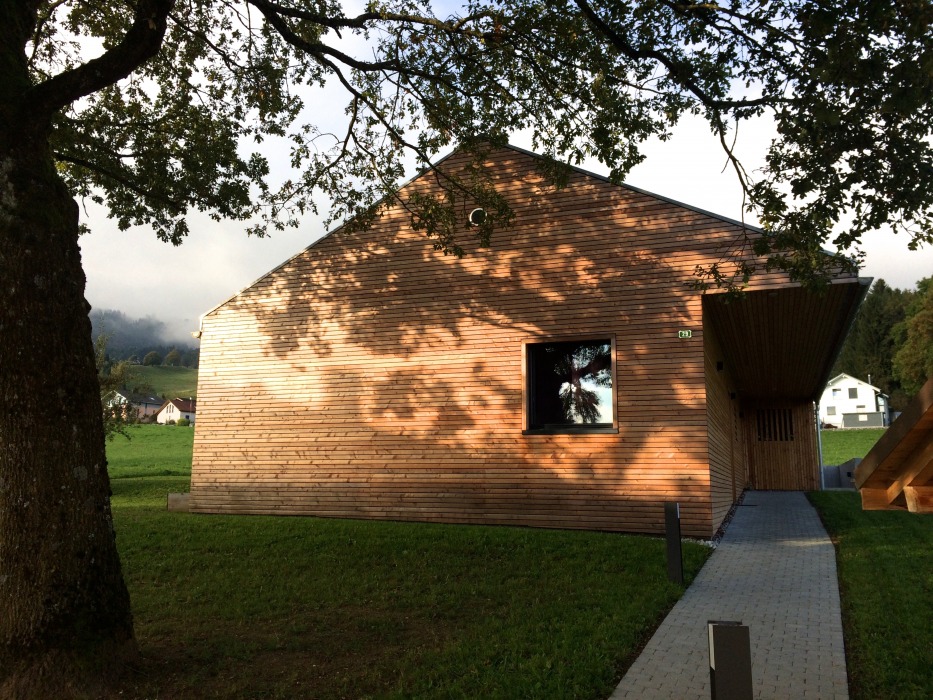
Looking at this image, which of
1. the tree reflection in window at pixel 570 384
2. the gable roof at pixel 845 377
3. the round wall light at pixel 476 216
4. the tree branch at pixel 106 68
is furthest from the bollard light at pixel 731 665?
the gable roof at pixel 845 377

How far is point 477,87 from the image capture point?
8883mm

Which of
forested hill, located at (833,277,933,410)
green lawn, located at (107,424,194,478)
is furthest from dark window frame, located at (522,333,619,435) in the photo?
forested hill, located at (833,277,933,410)

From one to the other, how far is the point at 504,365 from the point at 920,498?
8.75 m

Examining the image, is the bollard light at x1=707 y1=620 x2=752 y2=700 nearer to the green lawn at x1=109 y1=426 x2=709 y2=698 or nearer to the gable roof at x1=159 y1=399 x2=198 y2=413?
the green lawn at x1=109 y1=426 x2=709 y2=698

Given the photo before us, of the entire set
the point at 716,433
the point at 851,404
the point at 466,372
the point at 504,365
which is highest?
the point at 851,404

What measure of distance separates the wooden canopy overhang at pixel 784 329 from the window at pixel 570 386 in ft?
6.34

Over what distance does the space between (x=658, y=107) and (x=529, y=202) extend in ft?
15.3

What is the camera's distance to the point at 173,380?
133 meters

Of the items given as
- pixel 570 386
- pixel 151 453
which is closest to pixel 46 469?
pixel 570 386

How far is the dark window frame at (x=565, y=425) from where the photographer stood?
10953 mm

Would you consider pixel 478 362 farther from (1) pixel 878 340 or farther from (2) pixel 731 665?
(1) pixel 878 340

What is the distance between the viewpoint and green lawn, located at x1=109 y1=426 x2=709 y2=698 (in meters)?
4.79

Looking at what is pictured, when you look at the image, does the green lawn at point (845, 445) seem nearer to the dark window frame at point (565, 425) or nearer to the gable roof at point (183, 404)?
the dark window frame at point (565, 425)

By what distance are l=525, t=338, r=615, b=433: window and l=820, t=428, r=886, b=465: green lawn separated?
2906 cm
